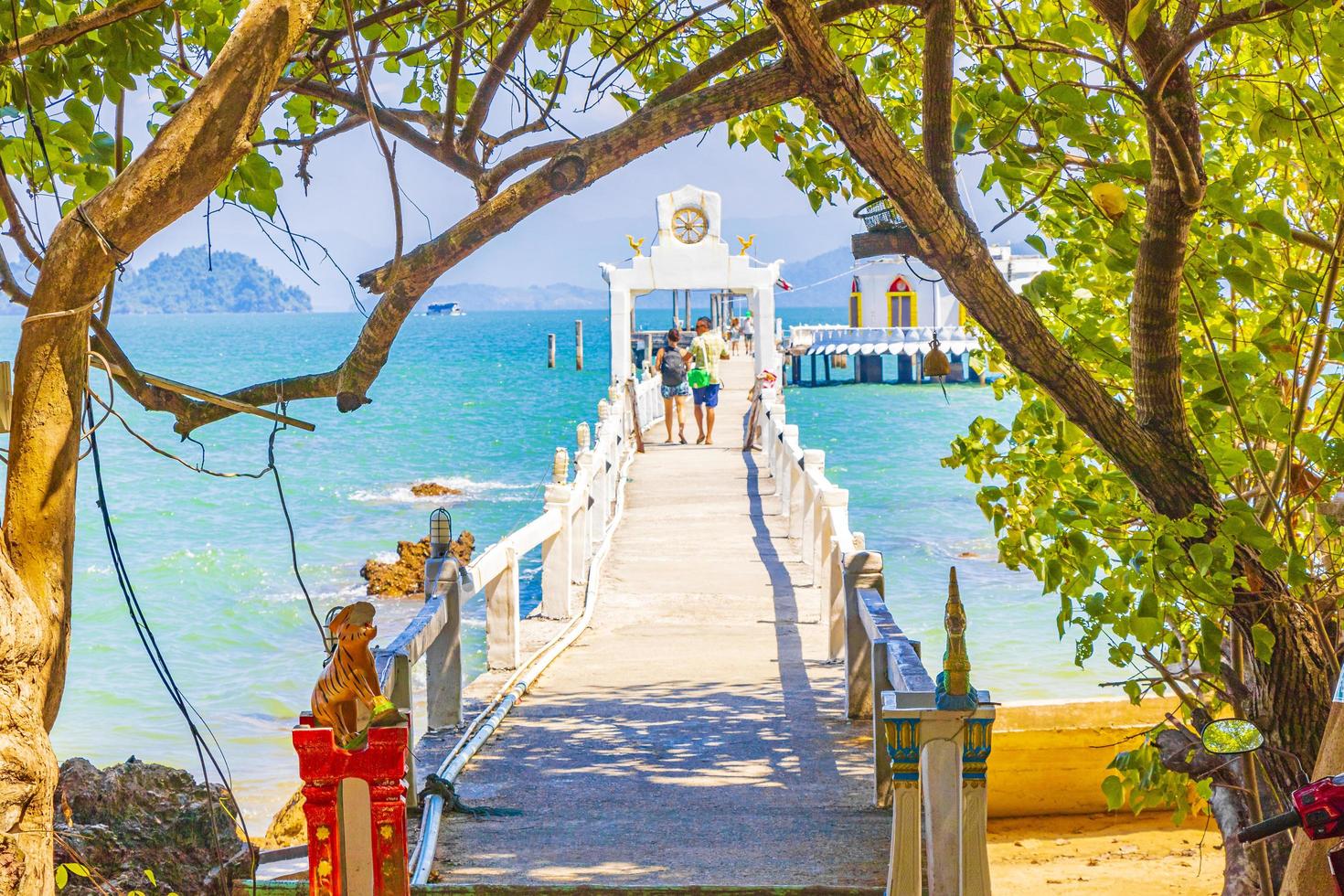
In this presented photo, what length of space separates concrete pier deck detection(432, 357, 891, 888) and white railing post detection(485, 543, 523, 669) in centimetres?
33

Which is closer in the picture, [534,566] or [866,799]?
[866,799]

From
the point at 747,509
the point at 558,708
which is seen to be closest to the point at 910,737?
the point at 558,708

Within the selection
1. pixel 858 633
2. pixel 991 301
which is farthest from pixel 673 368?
pixel 991 301

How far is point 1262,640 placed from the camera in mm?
4363

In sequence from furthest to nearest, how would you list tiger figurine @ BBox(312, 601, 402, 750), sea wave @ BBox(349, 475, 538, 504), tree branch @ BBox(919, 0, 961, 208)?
sea wave @ BBox(349, 475, 538, 504) < tree branch @ BBox(919, 0, 961, 208) < tiger figurine @ BBox(312, 601, 402, 750)

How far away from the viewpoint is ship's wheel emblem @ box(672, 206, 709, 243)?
2950 cm

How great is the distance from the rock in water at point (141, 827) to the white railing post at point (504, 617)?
2493 mm

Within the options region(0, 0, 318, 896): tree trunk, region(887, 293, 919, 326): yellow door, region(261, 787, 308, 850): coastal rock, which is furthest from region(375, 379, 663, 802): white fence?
region(887, 293, 919, 326): yellow door

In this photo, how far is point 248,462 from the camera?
195ft

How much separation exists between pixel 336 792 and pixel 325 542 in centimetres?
3166

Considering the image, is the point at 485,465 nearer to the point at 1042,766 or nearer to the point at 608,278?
the point at 608,278

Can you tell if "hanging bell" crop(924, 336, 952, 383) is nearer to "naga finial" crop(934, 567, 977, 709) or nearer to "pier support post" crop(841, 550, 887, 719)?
"pier support post" crop(841, 550, 887, 719)

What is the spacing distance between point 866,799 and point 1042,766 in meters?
3.65

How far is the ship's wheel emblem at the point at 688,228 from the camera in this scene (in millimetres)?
29500
